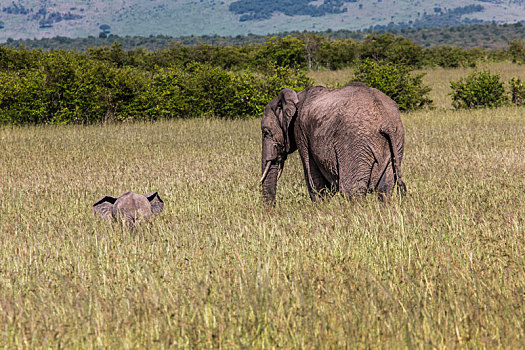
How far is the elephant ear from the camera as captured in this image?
645 centimetres

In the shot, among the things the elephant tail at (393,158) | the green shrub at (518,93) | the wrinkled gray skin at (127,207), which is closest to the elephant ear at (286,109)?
the elephant tail at (393,158)

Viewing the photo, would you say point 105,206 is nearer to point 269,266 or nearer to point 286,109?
point 286,109

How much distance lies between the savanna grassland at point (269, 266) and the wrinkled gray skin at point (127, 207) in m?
0.13

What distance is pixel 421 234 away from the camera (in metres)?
4.65

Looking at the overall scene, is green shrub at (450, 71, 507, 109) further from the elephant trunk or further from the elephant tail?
the elephant tail

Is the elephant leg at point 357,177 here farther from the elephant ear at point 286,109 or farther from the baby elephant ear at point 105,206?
the baby elephant ear at point 105,206

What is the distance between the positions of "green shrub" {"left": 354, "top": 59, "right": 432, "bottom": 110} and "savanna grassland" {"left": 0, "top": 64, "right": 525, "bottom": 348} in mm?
8710

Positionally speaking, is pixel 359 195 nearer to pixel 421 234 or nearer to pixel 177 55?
pixel 421 234

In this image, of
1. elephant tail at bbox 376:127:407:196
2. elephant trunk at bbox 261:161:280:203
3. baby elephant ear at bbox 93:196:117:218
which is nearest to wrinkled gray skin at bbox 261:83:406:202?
elephant tail at bbox 376:127:407:196

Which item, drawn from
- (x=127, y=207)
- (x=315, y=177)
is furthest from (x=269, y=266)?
(x=315, y=177)

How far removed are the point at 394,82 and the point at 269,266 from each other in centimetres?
1473

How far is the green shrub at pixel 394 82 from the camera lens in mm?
17375

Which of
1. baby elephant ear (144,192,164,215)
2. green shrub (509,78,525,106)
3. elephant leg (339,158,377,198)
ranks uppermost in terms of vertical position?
elephant leg (339,158,377,198)

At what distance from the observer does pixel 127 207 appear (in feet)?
17.8
